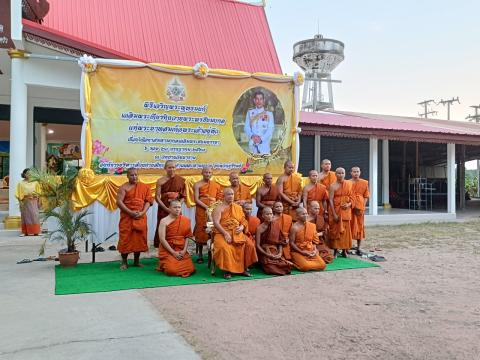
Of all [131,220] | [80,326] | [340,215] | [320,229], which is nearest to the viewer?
[80,326]

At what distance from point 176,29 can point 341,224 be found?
940 centimetres

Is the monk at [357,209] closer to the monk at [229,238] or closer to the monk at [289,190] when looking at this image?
the monk at [289,190]

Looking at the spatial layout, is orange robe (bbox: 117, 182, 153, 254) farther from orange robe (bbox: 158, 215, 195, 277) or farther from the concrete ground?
the concrete ground

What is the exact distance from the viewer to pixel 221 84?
8.20m

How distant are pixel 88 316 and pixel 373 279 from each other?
363 cm

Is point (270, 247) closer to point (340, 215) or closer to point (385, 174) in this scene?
point (340, 215)

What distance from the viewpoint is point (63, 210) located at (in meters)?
6.38

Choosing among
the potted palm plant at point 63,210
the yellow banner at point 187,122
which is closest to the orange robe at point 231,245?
the potted palm plant at point 63,210

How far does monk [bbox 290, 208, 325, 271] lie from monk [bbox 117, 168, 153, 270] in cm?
220

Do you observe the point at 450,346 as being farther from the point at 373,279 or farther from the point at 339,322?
the point at 373,279

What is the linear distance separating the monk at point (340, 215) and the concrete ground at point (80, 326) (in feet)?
12.3

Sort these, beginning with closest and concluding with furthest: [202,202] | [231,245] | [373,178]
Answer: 1. [231,245]
2. [202,202]
3. [373,178]

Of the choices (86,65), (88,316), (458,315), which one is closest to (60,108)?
(86,65)

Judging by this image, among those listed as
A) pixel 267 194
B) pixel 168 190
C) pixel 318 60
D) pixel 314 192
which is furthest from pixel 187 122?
pixel 318 60
